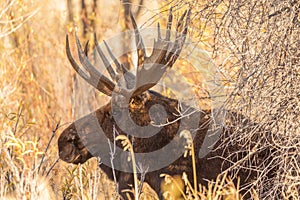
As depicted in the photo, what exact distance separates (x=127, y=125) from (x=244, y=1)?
61.0 inches

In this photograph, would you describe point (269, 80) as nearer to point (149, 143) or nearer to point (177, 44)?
point (177, 44)

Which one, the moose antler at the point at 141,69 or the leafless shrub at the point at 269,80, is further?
the moose antler at the point at 141,69

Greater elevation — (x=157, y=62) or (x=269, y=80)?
(x=157, y=62)

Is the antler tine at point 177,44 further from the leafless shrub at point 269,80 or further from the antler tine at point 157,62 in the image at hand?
the leafless shrub at point 269,80

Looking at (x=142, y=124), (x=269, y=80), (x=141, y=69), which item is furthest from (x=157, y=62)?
(x=269, y=80)

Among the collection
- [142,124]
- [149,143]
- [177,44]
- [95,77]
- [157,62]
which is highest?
[177,44]

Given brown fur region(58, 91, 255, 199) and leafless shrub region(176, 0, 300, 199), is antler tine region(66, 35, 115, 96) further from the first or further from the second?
leafless shrub region(176, 0, 300, 199)

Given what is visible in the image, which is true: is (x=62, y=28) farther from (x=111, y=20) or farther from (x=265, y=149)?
(x=265, y=149)

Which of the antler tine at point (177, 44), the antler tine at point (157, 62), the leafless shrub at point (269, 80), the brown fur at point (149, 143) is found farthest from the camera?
the antler tine at point (157, 62)

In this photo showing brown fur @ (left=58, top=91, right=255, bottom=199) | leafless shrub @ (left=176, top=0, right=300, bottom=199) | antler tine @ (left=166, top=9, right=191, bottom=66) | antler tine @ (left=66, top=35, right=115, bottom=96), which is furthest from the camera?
antler tine @ (left=66, top=35, right=115, bottom=96)

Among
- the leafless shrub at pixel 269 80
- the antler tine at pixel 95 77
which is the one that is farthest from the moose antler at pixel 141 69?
the leafless shrub at pixel 269 80

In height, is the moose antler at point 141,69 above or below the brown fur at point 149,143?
above

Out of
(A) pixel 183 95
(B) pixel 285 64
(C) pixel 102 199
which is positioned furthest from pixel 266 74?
(A) pixel 183 95

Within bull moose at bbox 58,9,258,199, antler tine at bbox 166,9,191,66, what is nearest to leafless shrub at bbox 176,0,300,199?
antler tine at bbox 166,9,191,66
